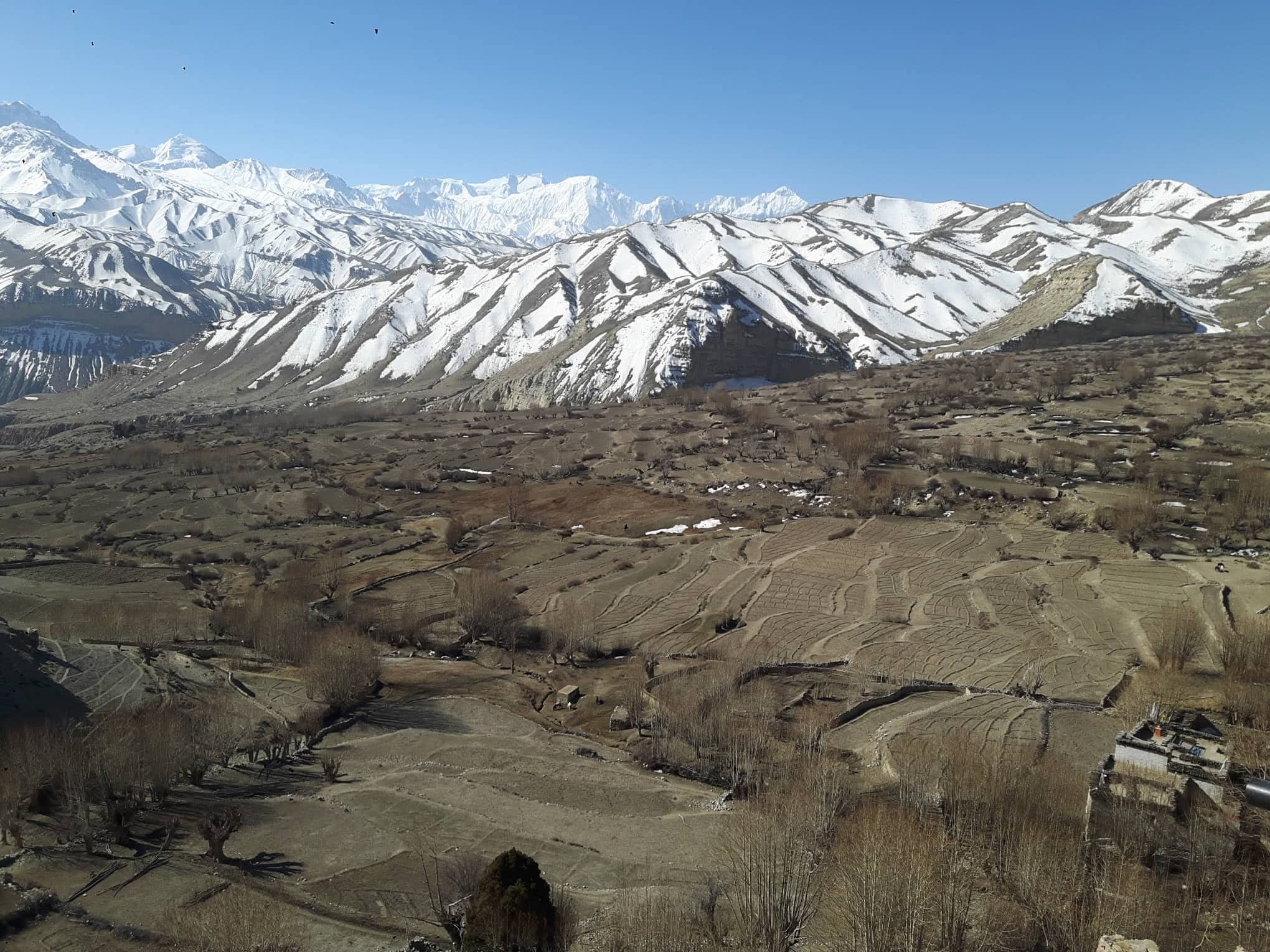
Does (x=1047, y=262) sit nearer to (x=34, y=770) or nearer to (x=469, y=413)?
(x=469, y=413)

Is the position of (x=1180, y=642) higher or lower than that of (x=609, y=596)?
higher

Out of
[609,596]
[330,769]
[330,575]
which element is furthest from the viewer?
[330,575]

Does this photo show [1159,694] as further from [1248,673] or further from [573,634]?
[573,634]

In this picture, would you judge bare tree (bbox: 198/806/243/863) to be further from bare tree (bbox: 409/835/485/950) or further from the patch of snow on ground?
the patch of snow on ground

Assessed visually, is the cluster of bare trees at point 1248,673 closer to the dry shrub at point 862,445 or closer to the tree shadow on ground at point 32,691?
the tree shadow on ground at point 32,691

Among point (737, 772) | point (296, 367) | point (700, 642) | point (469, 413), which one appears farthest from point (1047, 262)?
point (737, 772)

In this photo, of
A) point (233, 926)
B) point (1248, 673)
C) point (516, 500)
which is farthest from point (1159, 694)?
point (516, 500)
